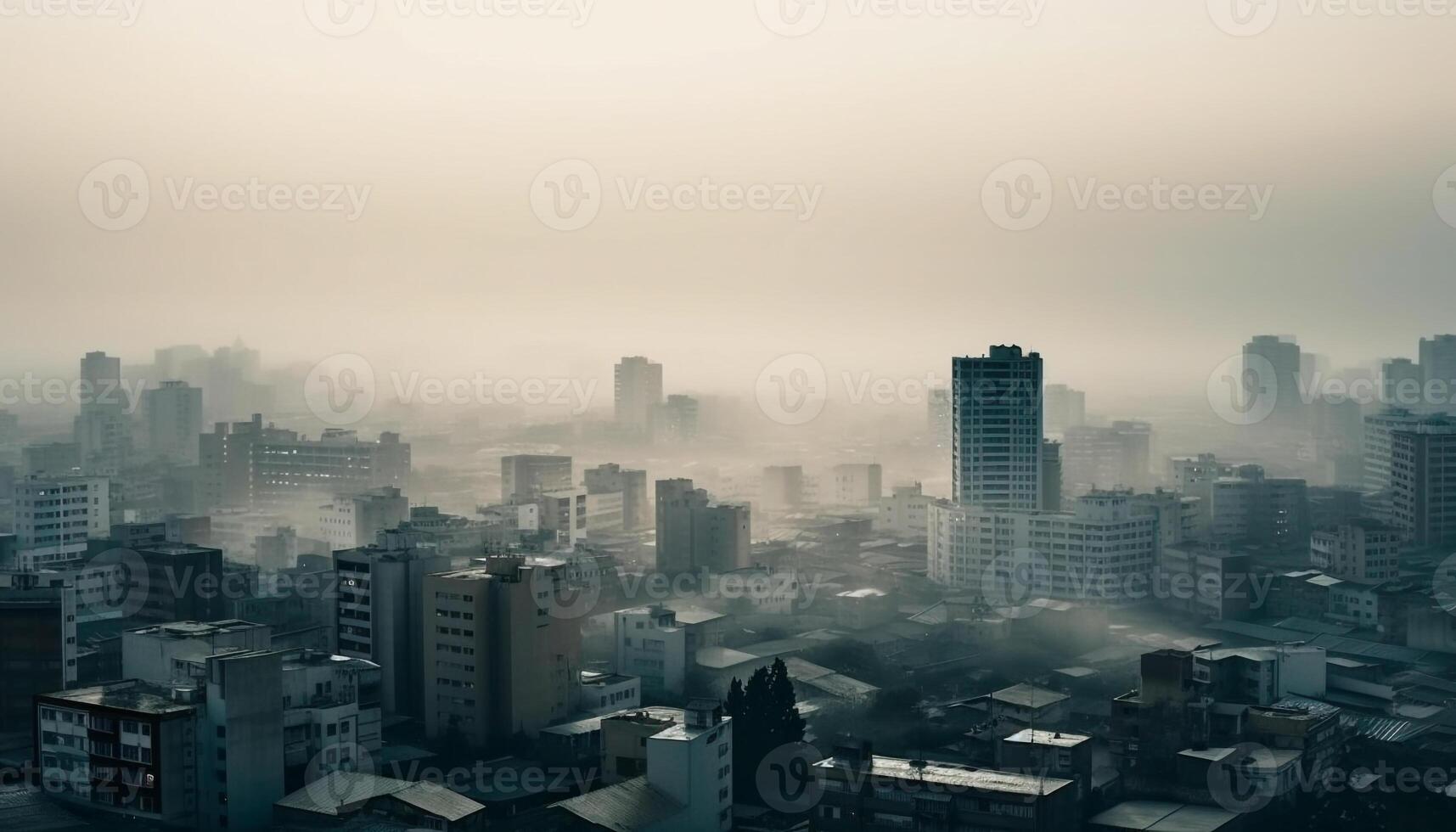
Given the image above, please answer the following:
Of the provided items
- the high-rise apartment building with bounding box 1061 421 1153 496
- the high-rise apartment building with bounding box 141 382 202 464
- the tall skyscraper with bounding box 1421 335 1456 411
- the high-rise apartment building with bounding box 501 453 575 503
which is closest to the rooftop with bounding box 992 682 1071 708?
Result: the high-rise apartment building with bounding box 501 453 575 503

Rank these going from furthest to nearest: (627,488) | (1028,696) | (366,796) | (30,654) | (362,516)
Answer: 1. (627,488)
2. (362,516)
3. (1028,696)
4. (30,654)
5. (366,796)

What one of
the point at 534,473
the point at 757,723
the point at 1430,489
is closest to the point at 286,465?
the point at 534,473

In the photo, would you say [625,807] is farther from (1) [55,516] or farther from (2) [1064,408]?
(2) [1064,408]

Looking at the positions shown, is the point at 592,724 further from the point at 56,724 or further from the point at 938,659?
the point at 938,659

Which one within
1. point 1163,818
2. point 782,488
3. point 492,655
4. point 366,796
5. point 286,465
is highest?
point 286,465

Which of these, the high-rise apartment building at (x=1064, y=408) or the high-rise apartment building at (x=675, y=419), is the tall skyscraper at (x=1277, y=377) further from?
the high-rise apartment building at (x=675, y=419)

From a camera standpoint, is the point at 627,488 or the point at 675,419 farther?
the point at 675,419

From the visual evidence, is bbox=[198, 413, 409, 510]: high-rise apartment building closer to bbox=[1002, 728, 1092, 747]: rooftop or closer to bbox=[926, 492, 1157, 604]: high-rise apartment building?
bbox=[926, 492, 1157, 604]: high-rise apartment building
